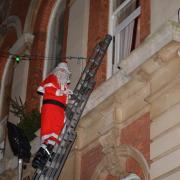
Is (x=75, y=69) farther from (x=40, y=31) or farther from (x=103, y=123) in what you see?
(x=40, y=31)

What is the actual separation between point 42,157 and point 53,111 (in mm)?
1020

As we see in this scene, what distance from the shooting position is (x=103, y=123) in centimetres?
1026

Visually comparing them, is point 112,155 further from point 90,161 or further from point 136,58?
point 136,58

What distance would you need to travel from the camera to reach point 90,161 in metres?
10.5

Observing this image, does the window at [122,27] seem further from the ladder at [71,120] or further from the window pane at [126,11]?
the ladder at [71,120]

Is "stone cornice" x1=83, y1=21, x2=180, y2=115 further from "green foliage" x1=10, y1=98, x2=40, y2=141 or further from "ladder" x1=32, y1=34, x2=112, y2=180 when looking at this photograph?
"green foliage" x1=10, y1=98, x2=40, y2=141

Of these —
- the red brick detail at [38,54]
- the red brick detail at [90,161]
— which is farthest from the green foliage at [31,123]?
the red brick detail at [90,161]

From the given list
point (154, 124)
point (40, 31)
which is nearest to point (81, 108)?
point (154, 124)

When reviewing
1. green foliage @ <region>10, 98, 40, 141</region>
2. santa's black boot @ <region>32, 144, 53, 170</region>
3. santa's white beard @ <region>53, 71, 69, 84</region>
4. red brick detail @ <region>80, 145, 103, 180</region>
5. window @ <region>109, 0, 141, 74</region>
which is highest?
window @ <region>109, 0, 141, 74</region>

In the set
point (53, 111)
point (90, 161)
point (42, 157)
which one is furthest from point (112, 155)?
point (53, 111)

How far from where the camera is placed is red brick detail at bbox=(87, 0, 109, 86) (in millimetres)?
12062

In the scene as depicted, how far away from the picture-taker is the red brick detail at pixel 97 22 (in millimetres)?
12062

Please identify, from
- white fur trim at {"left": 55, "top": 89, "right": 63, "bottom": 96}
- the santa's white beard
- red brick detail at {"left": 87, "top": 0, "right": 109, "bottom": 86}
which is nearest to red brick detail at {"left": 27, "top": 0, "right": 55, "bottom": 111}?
red brick detail at {"left": 87, "top": 0, "right": 109, "bottom": 86}

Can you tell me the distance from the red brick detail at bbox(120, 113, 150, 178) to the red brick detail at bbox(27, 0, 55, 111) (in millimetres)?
4670
